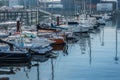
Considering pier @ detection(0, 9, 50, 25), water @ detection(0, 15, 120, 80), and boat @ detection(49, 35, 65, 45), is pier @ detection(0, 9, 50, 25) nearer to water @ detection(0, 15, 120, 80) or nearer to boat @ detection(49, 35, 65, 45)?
boat @ detection(49, 35, 65, 45)

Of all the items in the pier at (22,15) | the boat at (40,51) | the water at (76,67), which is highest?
the pier at (22,15)

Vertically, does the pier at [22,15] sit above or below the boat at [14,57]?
above

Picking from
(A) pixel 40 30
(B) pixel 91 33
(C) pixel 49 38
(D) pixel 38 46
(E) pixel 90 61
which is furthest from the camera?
(B) pixel 91 33

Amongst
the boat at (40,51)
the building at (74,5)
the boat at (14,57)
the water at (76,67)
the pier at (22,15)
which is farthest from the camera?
the building at (74,5)

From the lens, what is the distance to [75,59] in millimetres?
37594

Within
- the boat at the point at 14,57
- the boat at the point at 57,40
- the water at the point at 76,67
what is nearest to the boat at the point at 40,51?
the water at the point at 76,67

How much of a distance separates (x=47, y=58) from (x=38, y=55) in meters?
1.00

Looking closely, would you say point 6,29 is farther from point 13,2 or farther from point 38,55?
point 13,2

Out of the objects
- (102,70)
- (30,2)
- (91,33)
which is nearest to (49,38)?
(102,70)

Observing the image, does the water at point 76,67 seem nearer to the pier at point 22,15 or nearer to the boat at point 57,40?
the boat at point 57,40

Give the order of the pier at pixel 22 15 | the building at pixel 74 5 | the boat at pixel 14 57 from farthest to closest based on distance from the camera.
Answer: the building at pixel 74 5 → the pier at pixel 22 15 → the boat at pixel 14 57

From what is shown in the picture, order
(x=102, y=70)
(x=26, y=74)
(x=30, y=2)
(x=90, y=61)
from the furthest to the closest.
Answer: (x=30, y=2)
(x=90, y=61)
(x=102, y=70)
(x=26, y=74)

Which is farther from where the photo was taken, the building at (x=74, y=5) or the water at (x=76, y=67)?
the building at (x=74, y=5)

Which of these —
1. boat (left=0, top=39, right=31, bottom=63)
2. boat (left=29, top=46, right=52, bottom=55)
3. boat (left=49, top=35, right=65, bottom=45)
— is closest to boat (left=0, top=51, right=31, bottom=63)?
boat (left=0, top=39, right=31, bottom=63)
